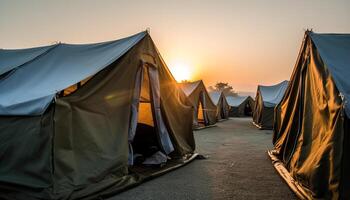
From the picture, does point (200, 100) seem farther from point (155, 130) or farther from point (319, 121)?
point (319, 121)

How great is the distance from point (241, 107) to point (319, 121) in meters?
30.0

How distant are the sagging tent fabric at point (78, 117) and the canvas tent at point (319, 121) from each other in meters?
2.50

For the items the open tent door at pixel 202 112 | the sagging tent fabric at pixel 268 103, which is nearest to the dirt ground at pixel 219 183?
the sagging tent fabric at pixel 268 103

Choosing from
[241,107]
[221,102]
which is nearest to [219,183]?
[221,102]

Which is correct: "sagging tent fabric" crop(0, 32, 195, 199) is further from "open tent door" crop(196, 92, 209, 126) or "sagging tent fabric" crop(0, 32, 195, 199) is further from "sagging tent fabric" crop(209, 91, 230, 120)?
"sagging tent fabric" crop(209, 91, 230, 120)

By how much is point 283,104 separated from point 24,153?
18.6 ft

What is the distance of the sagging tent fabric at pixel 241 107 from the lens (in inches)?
1310

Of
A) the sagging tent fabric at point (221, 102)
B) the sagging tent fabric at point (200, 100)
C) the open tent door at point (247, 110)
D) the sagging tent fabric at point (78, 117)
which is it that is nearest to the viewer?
the sagging tent fabric at point (78, 117)

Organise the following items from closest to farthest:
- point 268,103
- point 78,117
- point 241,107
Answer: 1. point 78,117
2. point 268,103
3. point 241,107

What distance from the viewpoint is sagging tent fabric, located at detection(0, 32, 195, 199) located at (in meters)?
3.94

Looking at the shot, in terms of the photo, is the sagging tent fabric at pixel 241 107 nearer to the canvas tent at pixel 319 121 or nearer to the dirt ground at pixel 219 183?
the dirt ground at pixel 219 183

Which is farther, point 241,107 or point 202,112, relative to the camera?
point 241,107

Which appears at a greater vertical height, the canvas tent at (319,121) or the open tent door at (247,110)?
the canvas tent at (319,121)

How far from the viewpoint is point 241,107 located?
33.8 meters
